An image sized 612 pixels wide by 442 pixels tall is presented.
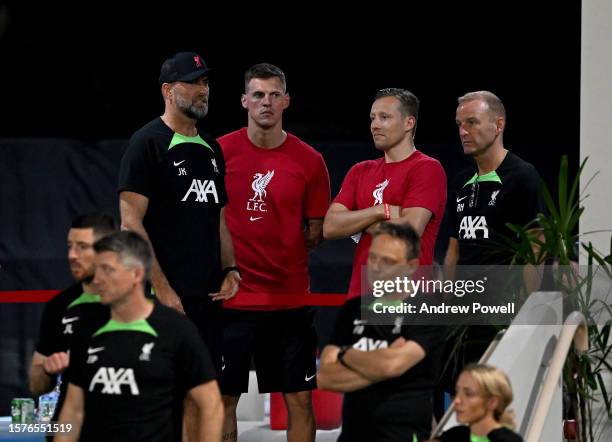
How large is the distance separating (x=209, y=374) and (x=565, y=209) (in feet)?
6.75

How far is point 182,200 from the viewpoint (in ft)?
20.7

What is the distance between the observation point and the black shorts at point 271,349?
6762 mm

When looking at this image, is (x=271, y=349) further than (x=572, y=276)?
Yes

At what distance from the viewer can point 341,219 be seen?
21.1 ft

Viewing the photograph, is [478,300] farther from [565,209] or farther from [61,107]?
[61,107]

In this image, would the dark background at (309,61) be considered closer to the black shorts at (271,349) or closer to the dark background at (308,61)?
the dark background at (308,61)

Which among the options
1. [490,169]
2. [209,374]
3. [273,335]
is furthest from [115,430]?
[490,169]

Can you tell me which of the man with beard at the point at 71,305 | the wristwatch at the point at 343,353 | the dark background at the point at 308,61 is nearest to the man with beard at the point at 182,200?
the man with beard at the point at 71,305

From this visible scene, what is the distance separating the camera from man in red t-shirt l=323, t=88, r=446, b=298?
Result: 636cm

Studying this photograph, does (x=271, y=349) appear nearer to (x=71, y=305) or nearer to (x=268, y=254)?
(x=268, y=254)

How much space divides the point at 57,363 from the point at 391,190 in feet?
7.00

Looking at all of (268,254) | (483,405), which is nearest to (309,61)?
(268,254)

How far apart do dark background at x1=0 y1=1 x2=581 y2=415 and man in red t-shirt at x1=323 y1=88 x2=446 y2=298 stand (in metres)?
4.49

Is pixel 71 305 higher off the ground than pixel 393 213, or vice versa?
pixel 393 213
